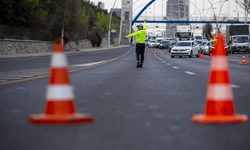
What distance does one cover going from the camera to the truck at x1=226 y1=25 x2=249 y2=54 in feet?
152

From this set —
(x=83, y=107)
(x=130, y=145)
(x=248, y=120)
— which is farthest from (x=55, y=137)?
(x=248, y=120)

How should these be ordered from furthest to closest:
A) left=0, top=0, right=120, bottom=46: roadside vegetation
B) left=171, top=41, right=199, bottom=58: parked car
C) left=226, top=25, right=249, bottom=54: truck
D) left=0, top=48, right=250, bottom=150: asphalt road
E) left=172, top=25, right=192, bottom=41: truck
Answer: left=172, top=25, right=192, bottom=41: truck < left=226, top=25, right=249, bottom=54: truck < left=0, top=0, right=120, bottom=46: roadside vegetation < left=171, top=41, right=199, bottom=58: parked car < left=0, top=48, right=250, bottom=150: asphalt road

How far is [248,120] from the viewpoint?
4996 millimetres

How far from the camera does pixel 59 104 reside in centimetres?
477

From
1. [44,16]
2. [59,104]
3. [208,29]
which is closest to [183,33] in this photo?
[44,16]

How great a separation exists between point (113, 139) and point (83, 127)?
2.00ft

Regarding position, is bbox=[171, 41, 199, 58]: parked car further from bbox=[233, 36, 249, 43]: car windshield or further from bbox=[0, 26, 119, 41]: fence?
bbox=[0, 26, 119, 41]: fence

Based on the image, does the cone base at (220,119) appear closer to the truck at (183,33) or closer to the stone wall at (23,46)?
the stone wall at (23,46)

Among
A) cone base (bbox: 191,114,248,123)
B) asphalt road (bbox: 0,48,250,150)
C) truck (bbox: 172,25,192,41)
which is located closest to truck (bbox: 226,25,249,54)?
truck (bbox: 172,25,192,41)

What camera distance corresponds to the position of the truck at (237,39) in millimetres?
46312

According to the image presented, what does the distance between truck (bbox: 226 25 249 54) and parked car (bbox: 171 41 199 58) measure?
36.2 feet

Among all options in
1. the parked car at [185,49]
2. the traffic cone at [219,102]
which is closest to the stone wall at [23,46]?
the parked car at [185,49]

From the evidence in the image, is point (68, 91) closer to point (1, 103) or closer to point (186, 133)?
point (186, 133)

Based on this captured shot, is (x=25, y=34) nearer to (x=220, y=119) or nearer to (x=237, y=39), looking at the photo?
(x=237, y=39)
